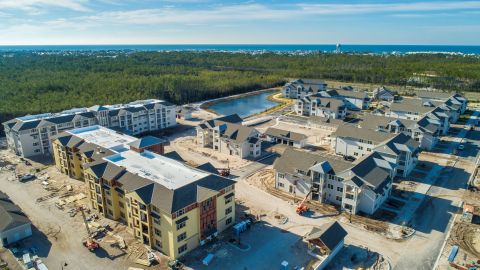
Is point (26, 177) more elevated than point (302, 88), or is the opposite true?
point (302, 88)

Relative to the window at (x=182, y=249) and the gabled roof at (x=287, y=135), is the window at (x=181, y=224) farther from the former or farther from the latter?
the gabled roof at (x=287, y=135)

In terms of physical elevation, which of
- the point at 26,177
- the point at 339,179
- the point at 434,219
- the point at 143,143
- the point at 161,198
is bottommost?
the point at 434,219

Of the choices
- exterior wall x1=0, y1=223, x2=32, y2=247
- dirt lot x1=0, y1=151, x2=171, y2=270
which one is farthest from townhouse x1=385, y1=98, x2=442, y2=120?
exterior wall x1=0, y1=223, x2=32, y2=247

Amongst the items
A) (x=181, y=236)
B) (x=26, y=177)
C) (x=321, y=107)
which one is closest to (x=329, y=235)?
(x=181, y=236)

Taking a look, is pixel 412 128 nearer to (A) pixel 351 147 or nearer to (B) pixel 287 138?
(A) pixel 351 147

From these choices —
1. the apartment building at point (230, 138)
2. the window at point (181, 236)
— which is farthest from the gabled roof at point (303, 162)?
the window at point (181, 236)

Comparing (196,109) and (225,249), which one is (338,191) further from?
(196,109)
